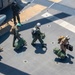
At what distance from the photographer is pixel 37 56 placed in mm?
18719

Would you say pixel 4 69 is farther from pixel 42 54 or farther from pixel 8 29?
pixel 8 29

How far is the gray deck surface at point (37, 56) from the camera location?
57.6ft

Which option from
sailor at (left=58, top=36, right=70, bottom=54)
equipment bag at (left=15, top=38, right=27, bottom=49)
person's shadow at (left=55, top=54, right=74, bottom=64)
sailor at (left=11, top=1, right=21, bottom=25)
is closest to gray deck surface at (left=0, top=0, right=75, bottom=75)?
person's shadow at (left=55, top=54, right=74, bottom=64)

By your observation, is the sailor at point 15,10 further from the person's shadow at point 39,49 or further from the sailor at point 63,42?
the sailor at point 63,42

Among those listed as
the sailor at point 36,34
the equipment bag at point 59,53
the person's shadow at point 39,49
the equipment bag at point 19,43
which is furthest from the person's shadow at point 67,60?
the equipment bag at point 19,43

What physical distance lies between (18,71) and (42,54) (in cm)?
215

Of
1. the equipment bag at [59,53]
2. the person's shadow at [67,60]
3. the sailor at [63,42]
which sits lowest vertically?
the person's shadow at [67,60]

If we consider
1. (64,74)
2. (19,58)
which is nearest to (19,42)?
(19,58)

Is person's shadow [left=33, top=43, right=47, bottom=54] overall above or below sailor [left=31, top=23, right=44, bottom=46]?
below

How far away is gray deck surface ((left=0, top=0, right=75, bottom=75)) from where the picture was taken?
17547 millimetres

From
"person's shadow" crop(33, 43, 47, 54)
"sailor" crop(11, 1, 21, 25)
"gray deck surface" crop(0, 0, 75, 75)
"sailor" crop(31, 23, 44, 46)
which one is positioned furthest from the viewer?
"sailor" crop(11, 1, 21, 25)

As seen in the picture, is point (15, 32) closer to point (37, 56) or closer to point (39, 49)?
point (39, 49)

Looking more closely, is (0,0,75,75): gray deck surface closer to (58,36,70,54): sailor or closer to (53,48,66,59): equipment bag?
(53,48,66,59): equipment bag

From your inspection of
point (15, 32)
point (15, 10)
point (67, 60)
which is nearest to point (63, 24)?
point (15, 10)
